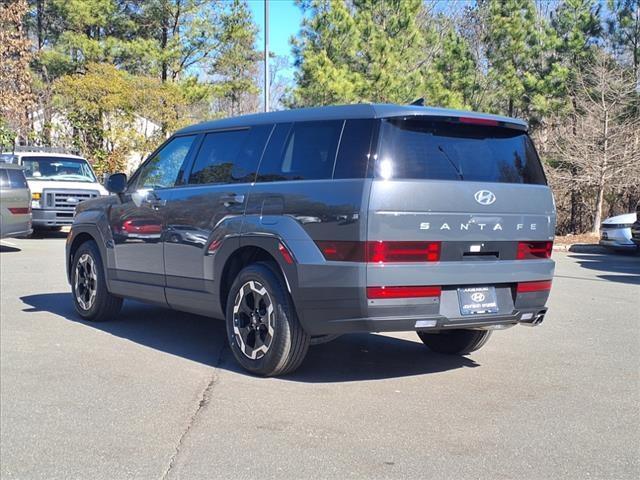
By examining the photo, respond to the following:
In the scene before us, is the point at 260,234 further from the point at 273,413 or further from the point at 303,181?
the point at 273,413

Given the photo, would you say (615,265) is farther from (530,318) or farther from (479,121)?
(479,121)

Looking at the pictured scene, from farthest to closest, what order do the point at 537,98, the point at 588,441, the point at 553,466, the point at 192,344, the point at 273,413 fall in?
the point at 537,98, the point at 192,344, the point at 273,413, the point at 588,441, the point at 553,466

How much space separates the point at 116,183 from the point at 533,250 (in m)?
4.04

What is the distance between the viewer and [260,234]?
18.5 feet

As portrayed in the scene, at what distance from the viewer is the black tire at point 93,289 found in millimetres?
7789

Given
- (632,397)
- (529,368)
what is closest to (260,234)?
(529,368)

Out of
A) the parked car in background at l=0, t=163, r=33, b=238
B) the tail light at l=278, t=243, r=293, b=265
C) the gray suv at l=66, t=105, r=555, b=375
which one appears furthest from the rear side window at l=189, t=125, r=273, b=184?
the parked car in background at l=0, t=163, r=33, b=238

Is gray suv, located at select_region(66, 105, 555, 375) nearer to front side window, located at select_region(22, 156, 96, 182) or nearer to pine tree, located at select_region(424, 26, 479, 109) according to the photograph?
front side window, located at select_region(22, 156, 96, 182)

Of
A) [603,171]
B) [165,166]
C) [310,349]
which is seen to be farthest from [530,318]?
[603,171]

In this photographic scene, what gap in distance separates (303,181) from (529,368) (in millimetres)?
2548

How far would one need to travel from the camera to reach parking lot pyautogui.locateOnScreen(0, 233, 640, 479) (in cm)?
416

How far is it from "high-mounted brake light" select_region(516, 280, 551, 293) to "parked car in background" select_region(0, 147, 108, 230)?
13535 mm

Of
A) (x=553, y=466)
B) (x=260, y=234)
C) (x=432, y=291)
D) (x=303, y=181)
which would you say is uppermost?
(x=303, y=181)

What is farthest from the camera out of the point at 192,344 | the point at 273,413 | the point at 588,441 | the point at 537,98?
the point at 537,98
